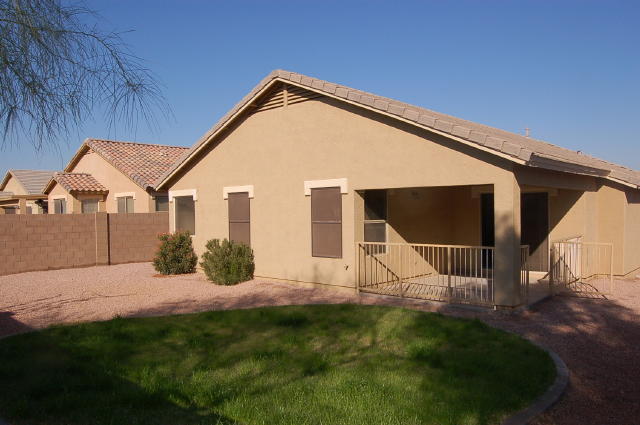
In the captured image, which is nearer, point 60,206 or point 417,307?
point 417,307

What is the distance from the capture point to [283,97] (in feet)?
44.4

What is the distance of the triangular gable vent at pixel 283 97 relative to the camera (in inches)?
511

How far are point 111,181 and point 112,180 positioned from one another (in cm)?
10

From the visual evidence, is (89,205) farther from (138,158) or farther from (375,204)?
(375,204)

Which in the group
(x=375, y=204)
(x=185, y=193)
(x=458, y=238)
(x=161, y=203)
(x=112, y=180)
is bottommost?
(x=458, y=238)

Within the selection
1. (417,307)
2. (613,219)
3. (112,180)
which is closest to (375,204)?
(417,307)

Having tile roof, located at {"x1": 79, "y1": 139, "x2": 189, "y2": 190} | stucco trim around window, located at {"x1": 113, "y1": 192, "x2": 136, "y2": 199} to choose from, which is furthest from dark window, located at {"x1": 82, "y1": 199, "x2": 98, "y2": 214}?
tile roof, located at {"x1": 79, "y1": 139, "x2": 189, "y2": 190}

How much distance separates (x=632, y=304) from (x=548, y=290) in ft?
5.17

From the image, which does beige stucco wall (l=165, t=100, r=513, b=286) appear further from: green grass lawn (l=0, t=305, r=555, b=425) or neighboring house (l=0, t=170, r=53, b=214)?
neighboring house (l=0, t=170, r=53, b=214)

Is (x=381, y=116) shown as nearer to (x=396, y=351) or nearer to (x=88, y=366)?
(x=396, y=351)

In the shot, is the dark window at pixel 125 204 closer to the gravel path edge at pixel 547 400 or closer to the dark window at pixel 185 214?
the dark window at pixel 185 214

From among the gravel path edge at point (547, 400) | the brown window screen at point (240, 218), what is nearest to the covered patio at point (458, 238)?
the gravel path edge at point (547, 400)

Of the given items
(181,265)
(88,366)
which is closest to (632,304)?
(88,366)

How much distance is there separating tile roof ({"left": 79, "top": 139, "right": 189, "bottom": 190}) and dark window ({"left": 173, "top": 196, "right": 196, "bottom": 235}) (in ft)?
15.9
